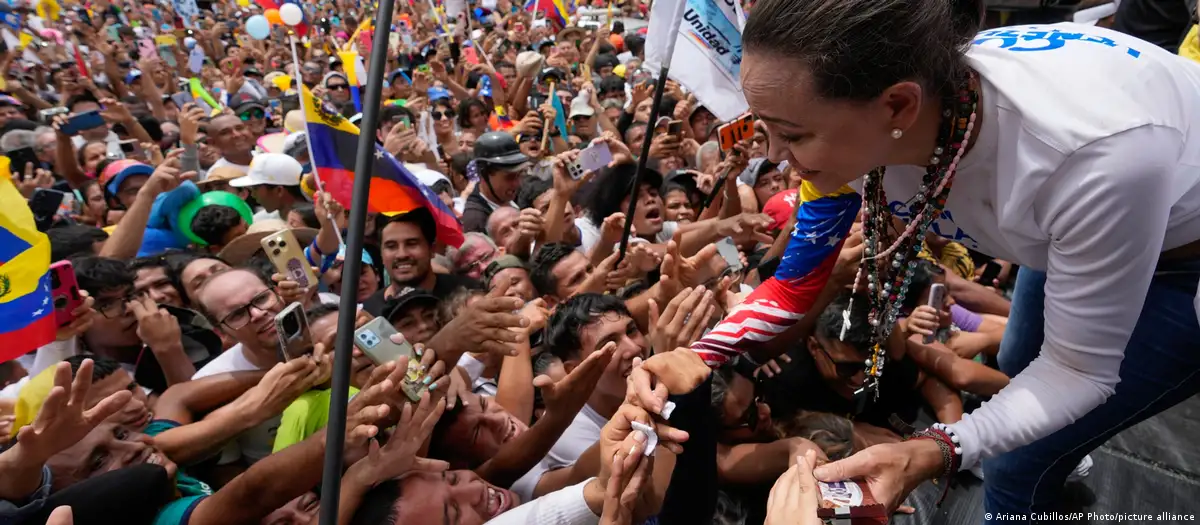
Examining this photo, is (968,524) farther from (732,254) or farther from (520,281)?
(520,281)

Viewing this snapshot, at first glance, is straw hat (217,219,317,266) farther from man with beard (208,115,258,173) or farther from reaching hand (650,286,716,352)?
reaching hand (650,286,716,352)

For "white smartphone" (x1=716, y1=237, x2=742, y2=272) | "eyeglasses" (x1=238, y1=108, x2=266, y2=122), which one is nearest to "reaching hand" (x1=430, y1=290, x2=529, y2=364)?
"white smartphone" (x1=716, y1=237, x2=742, y2=272)

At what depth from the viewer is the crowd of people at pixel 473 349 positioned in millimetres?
1595

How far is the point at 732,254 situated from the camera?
292 cm

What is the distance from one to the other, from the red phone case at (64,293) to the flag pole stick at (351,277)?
195 centimetres

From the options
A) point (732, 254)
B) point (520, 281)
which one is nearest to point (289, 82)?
point (520, 281)

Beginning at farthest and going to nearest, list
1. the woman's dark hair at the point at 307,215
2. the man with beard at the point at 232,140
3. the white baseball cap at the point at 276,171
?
the man with beard at the point at 232,140 < the white baseball cap at the point at 276,171 < the woman's dark hair at the point at 307,215

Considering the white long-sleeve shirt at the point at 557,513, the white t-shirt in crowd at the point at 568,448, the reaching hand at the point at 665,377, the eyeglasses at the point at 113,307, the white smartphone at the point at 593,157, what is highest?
the white smartphone at the point at 593,157

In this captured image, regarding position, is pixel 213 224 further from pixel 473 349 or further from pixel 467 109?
pixel 467 109

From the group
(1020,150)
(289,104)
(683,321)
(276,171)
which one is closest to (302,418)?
(683,321)

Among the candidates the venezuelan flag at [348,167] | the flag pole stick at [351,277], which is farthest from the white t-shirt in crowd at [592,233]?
the flag pole stick at [351,277]

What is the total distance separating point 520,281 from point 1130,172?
2.44 m

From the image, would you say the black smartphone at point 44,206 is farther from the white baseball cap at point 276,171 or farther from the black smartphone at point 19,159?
the black smartphone at point 19,159

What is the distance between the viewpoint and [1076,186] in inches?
44.1
